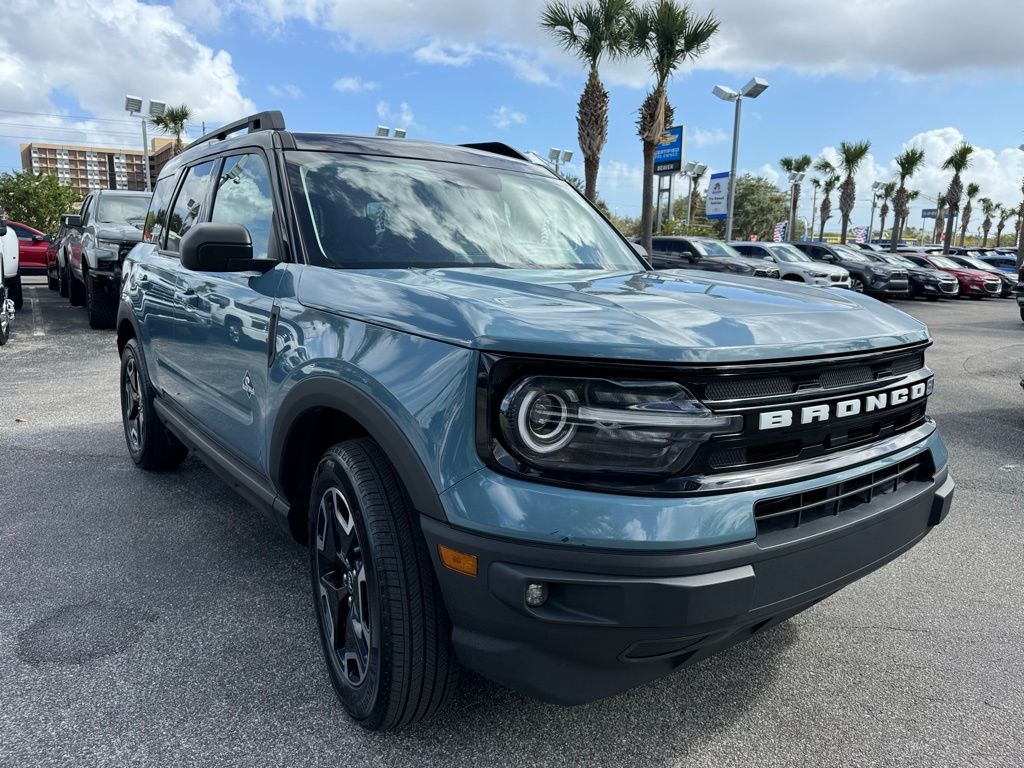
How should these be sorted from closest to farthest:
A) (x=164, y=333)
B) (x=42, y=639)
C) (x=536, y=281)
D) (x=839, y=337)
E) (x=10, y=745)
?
(x=839, y=337) < (x=10, y=745) < (x=536, y=281) < (x=42, y=639) < (x=164, y=333)

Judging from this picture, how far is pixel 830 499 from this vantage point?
6.51 feet

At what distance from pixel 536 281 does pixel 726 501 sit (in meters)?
1.06

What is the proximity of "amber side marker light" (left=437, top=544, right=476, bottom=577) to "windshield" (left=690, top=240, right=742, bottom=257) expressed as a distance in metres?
17.9

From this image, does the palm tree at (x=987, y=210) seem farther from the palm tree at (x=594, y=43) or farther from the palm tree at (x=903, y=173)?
the palm tree at (x=594, y=43)

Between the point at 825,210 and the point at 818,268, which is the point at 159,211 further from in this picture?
the point at 825,210

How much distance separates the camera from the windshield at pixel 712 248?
18.9 metres

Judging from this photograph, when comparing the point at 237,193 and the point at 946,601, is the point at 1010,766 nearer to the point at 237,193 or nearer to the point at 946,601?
the point at 946,601

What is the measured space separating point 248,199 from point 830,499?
248 cm

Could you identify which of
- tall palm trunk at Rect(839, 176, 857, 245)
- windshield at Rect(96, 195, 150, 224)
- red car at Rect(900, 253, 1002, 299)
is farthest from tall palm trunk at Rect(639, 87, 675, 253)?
tall palm trunk at Rect(839, 176, 857, 245)

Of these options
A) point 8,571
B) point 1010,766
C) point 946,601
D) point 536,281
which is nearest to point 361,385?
point 536,281

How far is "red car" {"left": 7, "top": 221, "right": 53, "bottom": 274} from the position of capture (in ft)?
64.8

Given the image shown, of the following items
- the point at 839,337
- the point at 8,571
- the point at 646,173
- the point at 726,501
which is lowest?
the point at 8,571

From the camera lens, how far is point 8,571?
336cm

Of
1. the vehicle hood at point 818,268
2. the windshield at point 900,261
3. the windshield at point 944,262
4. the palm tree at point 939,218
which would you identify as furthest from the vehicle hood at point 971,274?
the palm tree at point 939,218
